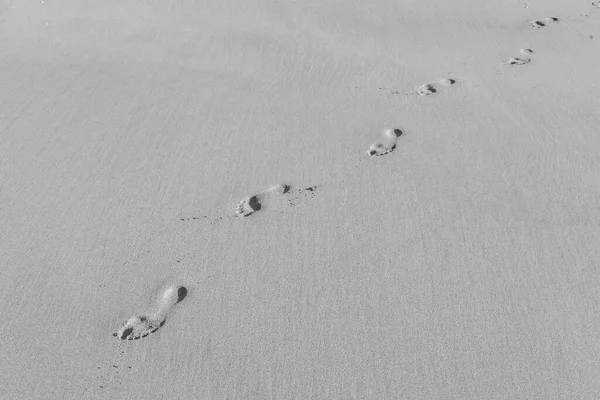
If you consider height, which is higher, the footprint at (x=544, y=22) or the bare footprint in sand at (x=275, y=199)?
the footprint at (x=544, y=22)

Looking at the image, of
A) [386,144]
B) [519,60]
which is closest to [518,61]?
[519,60]

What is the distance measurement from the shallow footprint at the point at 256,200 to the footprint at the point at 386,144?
1.57 feet

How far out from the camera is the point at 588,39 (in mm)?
3240

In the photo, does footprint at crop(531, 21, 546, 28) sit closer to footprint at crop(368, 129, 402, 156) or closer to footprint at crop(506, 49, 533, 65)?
footprint at crop(506, 49, 533, 65)

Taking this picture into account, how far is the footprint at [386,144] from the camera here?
2.46 meters

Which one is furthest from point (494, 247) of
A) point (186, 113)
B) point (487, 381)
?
point (186, 113)

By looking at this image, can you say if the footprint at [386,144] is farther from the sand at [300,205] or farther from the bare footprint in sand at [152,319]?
the bare footprint in sand at [152,319]

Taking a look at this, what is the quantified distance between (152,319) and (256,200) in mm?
674

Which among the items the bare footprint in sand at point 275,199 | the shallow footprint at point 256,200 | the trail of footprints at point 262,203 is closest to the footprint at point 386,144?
the trail of footprints at point 262,203

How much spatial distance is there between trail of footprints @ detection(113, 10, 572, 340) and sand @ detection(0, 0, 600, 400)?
0.04ft

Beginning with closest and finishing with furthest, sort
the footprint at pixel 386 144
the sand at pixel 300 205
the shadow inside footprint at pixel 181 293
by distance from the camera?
the sand at pixel 300 205, the shadow inside footprint at pixel 181 293, the footprint at pixel 386 144

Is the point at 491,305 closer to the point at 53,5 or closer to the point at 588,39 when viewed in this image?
the point at 588,39

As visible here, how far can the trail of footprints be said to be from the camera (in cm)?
176

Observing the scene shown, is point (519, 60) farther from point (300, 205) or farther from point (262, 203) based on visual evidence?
point (262, 203)
